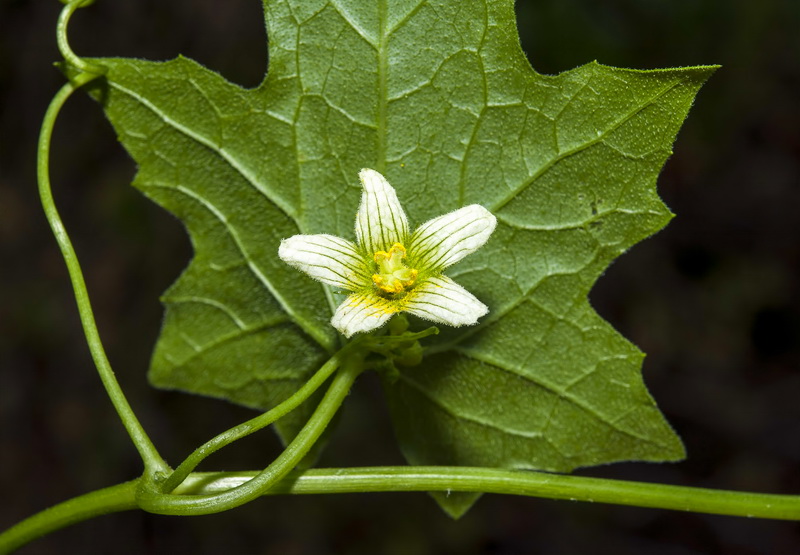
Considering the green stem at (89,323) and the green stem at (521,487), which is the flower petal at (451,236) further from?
the green stem at (89,323)

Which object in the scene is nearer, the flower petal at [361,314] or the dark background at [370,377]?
the flower petal at [361,314]

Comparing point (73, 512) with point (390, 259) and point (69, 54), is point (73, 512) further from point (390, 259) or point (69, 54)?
point (69, 54)

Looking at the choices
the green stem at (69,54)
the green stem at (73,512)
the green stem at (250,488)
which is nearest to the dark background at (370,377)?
the green stem at (69,54)

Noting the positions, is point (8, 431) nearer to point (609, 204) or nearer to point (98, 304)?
point (98, 304)

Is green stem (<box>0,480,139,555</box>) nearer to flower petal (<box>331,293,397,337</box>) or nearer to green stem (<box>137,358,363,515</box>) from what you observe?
green stem (<box>137,358,363,515</box>)

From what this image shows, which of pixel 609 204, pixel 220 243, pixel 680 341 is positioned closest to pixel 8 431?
pixel 220 243

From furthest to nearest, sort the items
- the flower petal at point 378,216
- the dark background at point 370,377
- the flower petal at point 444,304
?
1. the dark background at point 370,377
2. the flower petal at point 378,216
3. the flower petal at point 444,304
